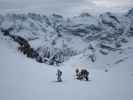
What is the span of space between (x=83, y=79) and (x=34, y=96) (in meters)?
16.2

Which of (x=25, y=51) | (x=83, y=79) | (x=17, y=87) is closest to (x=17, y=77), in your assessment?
(x=17, y=87)

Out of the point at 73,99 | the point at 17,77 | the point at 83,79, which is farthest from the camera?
the point at 83,79

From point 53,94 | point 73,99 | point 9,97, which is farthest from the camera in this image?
point 53,94

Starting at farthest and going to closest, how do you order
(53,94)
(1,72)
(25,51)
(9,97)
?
(25,51) → (1,72) → (53,94) → (9,97)

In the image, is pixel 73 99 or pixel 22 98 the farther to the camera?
pixel 73 99

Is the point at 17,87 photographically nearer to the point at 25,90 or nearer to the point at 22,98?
the point at 25,90

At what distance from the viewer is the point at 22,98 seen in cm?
1769

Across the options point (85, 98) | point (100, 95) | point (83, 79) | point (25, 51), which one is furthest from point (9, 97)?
point (25, 51)

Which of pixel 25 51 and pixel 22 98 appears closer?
pixel 22 98

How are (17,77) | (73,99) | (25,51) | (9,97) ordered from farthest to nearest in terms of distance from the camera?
(25,51) < (17,77) < (73,99) < (9,97)

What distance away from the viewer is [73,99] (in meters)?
18.8

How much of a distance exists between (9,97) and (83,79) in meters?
17.7

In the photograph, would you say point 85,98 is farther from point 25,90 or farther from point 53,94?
point 25,90

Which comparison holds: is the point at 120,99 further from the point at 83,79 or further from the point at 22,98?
the point at 83,79
